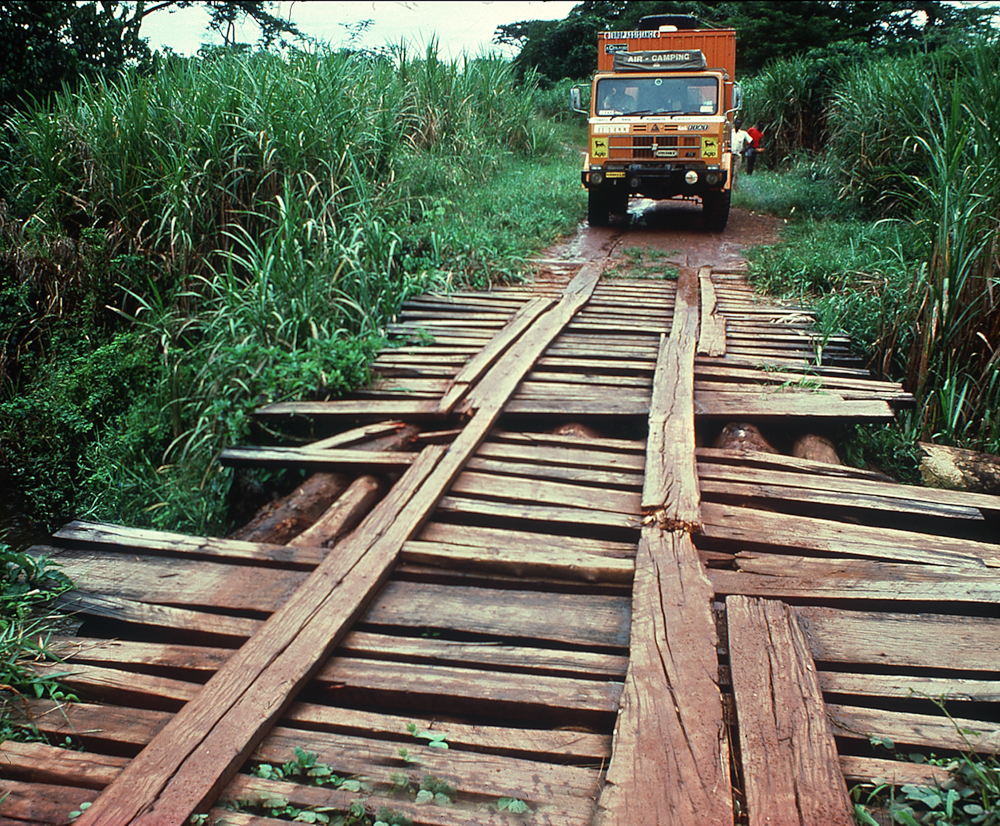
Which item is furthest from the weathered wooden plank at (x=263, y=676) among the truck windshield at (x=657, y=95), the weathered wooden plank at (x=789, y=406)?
the truck windshield at (x=657, y=95)

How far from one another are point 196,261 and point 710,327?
4285 mm

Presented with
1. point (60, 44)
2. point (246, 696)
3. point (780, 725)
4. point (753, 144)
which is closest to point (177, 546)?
point (246, 696)

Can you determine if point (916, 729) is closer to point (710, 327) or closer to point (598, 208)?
point (710, 327)

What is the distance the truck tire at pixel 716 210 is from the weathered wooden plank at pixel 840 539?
7.88 metres

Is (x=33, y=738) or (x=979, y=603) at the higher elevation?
(x=979, y=603)

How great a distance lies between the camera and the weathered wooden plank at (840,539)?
9.25 ft

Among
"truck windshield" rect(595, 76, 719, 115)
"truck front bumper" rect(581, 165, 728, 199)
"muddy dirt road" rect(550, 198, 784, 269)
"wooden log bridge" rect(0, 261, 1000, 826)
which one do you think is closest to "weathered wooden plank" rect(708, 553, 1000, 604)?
"wooden log bridge" rect(0, 261, 1000, 826)

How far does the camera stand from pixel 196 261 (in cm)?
643

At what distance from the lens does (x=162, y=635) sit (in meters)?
2.48

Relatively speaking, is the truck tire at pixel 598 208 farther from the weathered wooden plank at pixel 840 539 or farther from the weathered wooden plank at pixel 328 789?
the weathered wooden plank at pixel 328 789

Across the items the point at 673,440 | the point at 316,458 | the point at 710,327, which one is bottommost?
the point at 316,458

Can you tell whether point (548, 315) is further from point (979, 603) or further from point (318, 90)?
point (979, 603)

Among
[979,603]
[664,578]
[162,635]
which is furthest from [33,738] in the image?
[979,603]

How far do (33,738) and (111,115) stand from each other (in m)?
6.33
